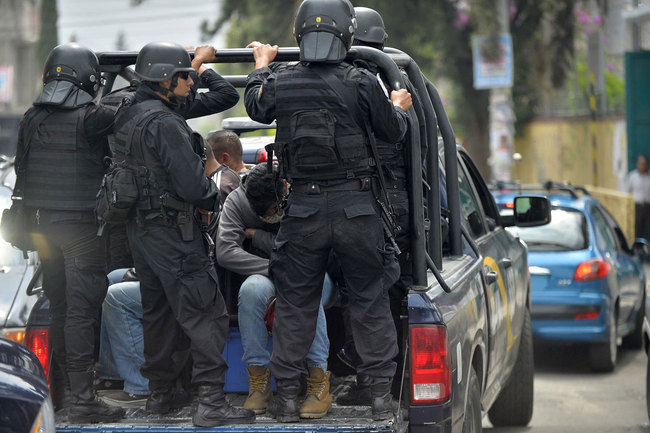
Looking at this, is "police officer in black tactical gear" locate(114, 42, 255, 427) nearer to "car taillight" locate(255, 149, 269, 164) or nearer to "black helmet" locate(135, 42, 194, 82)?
"black helmet" locate(135, 42, 194, 82)

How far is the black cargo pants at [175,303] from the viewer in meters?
4.78

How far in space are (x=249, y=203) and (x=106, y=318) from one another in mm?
865

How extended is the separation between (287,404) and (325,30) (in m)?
1.55

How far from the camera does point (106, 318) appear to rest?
5254mm

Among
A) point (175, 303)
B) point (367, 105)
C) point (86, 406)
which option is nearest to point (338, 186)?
point (367, 105)

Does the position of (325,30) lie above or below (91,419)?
above

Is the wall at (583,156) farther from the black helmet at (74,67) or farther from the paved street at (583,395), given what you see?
the black helmet at (74,67)

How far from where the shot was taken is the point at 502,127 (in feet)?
66.7

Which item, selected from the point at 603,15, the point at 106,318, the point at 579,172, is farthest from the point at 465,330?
the point at 579,172

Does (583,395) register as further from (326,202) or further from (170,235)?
(170,235)

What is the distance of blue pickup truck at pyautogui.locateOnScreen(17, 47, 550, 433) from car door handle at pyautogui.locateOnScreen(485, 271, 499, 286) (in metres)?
0.01

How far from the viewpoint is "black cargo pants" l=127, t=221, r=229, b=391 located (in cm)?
478

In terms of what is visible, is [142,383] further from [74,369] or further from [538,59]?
[538,59]

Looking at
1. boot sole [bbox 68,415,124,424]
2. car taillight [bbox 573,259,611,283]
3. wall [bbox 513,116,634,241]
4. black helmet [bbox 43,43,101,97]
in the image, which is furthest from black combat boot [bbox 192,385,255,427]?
wall [bbox 513,116,634,241]
